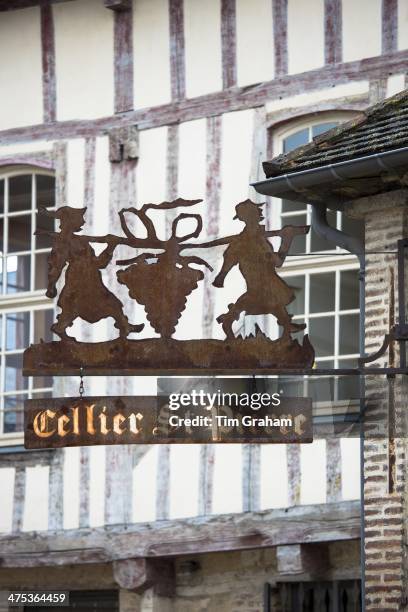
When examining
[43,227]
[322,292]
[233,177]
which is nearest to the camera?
[322,292]

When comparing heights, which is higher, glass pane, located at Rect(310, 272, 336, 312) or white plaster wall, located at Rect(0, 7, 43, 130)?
white plaster wall, located at Rect(0, 7, 43, 130)

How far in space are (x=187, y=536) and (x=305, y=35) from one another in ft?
13.0

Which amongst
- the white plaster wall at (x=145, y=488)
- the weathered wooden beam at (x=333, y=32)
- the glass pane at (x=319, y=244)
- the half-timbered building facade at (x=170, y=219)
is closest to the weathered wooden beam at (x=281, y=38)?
the half-timbered building facade at (x=170, y=219)

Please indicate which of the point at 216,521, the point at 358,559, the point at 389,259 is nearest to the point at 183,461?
the point at 216,521

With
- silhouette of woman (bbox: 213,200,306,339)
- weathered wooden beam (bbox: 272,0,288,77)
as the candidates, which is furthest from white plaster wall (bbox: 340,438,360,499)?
silhouette of woman (bbox: 213,200,306,339)

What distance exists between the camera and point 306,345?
952 cm

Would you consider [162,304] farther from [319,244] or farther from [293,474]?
[319,244]

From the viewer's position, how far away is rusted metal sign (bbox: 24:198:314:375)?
9.44m

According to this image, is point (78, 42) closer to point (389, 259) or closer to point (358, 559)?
point (358, 559)

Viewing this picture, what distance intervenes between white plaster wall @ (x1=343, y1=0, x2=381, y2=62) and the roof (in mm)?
3892

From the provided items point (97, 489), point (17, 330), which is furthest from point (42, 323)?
point (97, 489)

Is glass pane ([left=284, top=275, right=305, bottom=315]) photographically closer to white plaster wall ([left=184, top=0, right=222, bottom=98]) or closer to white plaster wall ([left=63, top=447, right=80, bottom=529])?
white plaster wall ([left=184, top=0, right=222, bottom=98])

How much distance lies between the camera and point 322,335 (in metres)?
15.6

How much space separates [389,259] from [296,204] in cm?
445
